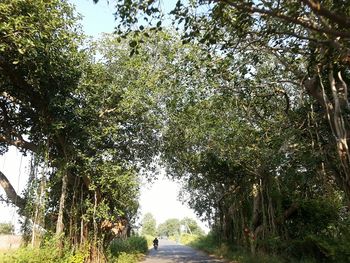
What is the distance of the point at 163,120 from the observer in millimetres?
17250

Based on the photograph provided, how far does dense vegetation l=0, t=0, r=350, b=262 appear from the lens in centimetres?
905

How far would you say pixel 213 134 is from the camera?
16.2 meters

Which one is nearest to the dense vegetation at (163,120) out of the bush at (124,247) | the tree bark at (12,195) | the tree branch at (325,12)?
the tree bark at (12,195)

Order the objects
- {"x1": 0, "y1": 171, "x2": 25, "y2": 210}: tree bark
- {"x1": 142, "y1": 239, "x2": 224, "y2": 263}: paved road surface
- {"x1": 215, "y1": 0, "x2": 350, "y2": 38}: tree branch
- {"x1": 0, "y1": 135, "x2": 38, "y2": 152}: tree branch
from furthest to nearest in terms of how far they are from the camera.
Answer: {"x1": 142, "y1": 239, "x2": 224, "y2": 263}: paved road surface < {"x1": 0, "y1": 135, "x2": 38, "y2": 152}: tree branch < {"x1": 0, "y1": 171, "x2": 25, "y2": 210}: tree bark < {"x1": 215, "y1": 0, "x2": 350, "y2": 38}: tree branch

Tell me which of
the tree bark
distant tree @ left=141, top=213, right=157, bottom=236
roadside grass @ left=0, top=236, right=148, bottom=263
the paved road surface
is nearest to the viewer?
roadside grass @ left=0, top=236, right=148, bottom=263

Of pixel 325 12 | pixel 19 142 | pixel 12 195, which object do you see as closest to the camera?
pixel 325 12

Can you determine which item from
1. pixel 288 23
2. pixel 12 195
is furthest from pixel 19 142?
pixel 288 23

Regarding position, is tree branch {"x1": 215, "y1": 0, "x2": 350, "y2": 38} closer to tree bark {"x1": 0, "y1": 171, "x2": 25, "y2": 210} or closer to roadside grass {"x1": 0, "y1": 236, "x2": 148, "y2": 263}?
roadside grass {"x1": 0, "y1": 236, "x2": 148, "y2": 263}

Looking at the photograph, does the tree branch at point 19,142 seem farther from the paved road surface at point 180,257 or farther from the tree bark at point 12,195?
the paved road surface at point 180,257

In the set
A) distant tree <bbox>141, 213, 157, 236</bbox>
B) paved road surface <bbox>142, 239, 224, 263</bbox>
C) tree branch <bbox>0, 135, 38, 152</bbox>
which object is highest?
distant tree <bbox>141, 213, 157, 236</bbox>

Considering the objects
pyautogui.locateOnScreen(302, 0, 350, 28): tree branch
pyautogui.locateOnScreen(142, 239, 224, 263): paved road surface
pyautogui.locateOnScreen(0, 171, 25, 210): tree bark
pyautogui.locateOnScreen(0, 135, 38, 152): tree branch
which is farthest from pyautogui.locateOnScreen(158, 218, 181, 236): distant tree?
pyautogui.locateOnScreen(302, 0, 350, 28): tree branch

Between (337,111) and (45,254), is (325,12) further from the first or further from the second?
(45,254)

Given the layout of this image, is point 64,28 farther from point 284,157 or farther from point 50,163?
point 284,157

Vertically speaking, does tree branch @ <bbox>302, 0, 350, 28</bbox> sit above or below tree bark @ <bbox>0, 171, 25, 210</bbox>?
above
